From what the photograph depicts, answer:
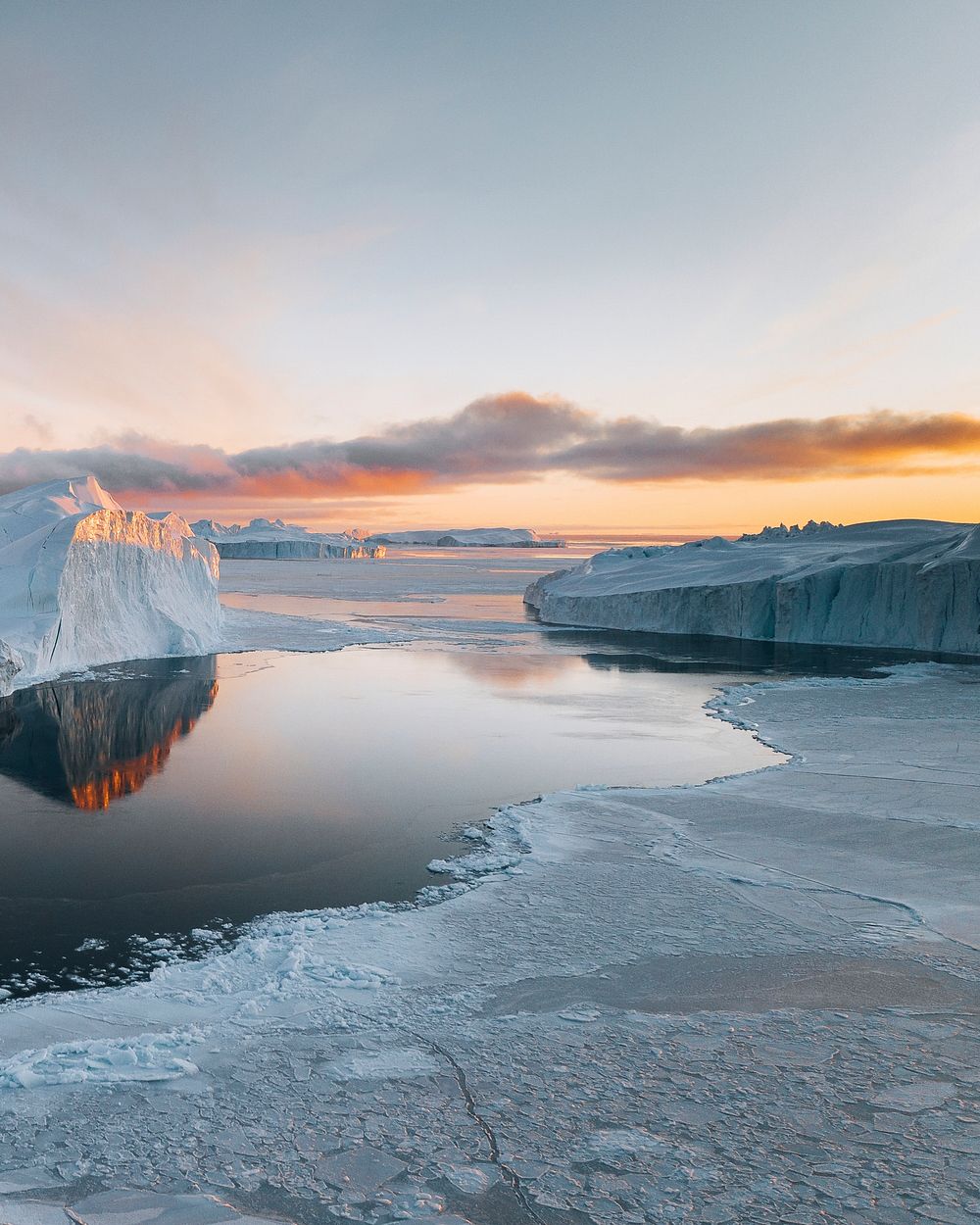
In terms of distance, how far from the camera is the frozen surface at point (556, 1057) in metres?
2.57

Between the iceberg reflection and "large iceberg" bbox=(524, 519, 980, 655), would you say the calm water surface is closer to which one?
the iceberg reflection

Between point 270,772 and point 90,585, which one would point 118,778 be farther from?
point 90,585

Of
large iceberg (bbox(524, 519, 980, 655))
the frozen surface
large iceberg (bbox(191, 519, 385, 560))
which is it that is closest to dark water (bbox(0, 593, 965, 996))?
the frozen surface

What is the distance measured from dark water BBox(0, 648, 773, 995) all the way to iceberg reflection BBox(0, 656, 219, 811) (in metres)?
0.04

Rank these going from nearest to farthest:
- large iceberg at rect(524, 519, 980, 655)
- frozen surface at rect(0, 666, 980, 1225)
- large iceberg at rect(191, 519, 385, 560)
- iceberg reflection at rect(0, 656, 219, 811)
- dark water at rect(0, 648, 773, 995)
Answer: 1. frozen surface at rect(0, 666, 980, 1225)
2. dark water at rect(0, 648, 773, 995)
3. iceberg reflection at rect(0, 656, 219, 811)
4. large iceberg at rect(524, 519, 980, 655)
5. large iceberg at rect(191, 519, 385, 560)

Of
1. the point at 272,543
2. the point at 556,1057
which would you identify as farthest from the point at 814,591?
the point at 272,543

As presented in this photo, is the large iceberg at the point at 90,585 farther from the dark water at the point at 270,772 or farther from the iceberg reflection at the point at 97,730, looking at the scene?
the iceberg reflection at the point at 97,730

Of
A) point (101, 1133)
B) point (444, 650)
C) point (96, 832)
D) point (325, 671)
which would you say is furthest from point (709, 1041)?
point (444, 650)

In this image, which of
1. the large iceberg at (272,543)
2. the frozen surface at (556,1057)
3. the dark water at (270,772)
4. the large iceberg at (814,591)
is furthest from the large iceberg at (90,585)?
the large iceberg at (272,543)

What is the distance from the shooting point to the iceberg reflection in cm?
805

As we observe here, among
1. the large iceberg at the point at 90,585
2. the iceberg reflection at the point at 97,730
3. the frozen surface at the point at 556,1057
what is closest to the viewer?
the frozen surface at the point at 556,1057

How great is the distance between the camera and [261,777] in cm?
821

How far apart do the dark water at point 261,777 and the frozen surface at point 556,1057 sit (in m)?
0.65

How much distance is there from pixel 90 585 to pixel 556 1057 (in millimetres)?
15123
